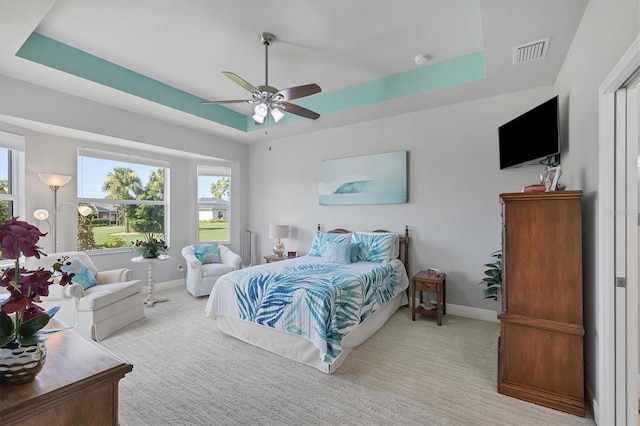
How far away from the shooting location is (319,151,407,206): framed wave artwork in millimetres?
4371

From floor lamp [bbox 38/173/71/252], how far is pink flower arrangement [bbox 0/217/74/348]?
3605 mm

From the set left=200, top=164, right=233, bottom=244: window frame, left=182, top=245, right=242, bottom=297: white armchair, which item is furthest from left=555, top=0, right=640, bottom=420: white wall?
left=200, top=164, right=233, bottom=244: window frame

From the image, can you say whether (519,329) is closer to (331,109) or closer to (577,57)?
(577,57)

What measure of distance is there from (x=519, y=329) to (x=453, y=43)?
2.72m

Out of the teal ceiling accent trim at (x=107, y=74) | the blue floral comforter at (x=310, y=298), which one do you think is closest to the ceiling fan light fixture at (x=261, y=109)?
the blue floral comforter at (x=310, y=298)

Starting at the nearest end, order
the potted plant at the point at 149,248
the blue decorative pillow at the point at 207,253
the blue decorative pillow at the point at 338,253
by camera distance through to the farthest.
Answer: the blue decorative pillow at the point at 338,253, the potted plant at the point at 149,248, the blue decorative pillow at the point at 207,253

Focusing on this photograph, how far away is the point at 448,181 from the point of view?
4.03 meters

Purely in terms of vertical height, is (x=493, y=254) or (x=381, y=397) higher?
(x=493, y=254)

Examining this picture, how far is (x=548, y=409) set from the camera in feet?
6.82

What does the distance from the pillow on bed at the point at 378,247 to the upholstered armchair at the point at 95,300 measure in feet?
9.79

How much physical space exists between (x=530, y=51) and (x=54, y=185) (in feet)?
18.3

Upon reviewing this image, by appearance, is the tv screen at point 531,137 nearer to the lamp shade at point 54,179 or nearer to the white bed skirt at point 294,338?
the white bed skirt at point 294,338

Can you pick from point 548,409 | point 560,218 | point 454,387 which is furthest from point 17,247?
point 548,409

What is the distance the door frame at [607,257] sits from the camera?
1.77 m
